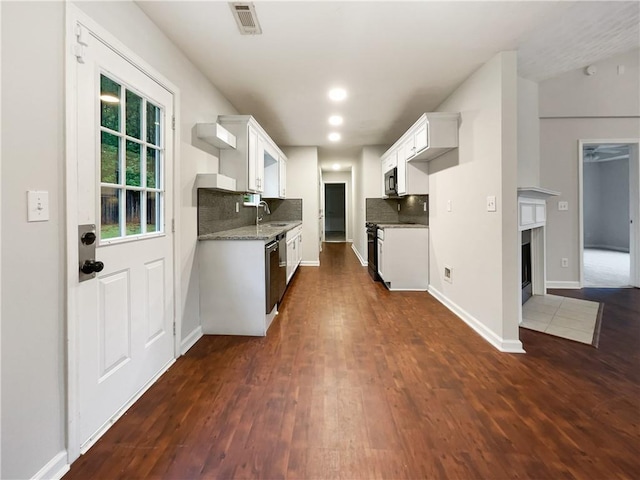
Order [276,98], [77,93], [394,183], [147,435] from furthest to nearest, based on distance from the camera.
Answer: [394,183], [276,98], [147,435], [77,93]

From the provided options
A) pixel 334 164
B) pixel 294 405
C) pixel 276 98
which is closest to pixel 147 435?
pixel 294 405

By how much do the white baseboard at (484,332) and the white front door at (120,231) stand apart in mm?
2604

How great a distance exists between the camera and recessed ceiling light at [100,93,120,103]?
1545 mm

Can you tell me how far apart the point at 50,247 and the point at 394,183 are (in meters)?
4.33

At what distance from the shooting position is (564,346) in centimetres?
246

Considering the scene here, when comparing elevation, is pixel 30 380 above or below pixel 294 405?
above

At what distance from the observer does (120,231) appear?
1.68 m

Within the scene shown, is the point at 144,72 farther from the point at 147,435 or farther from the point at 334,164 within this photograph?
the point at 334,164

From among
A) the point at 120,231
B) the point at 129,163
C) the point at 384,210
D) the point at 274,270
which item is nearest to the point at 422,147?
the point at 274,270

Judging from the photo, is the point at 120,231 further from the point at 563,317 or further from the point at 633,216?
the point at 633,216

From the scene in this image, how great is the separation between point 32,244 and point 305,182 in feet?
17.1

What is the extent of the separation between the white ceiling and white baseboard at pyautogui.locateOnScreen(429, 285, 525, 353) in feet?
7.79

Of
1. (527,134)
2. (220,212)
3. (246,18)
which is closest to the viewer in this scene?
(246,18)

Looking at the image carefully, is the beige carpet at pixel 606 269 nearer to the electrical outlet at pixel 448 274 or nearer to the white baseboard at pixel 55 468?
the electrical outlet at pixel 448 274
